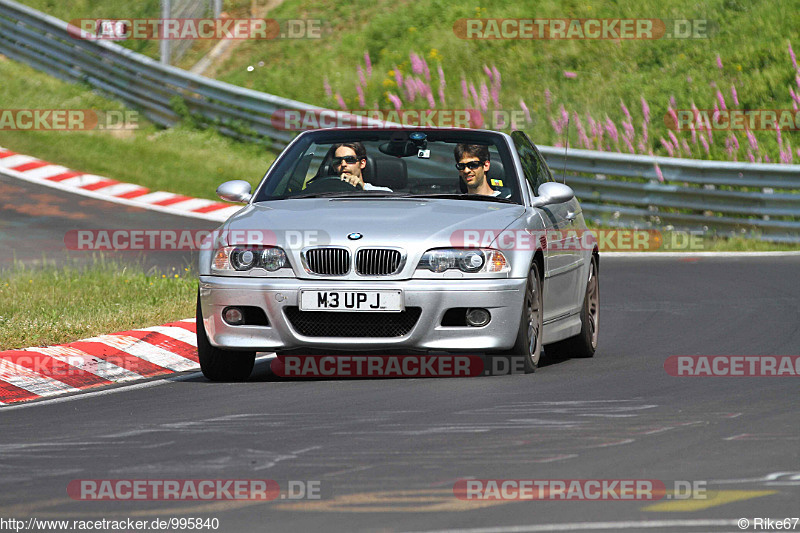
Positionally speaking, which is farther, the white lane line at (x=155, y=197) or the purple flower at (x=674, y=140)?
the purple flower at (x=674, y=140)

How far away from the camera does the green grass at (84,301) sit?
11328mm

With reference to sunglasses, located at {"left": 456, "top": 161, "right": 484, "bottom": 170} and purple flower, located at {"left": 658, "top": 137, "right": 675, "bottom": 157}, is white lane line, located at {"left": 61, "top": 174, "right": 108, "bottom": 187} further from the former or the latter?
sunglasses, located at {"left": 456, "top": 161, "right": 484, "bottom": 170}

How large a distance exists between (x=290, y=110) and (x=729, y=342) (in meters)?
15.6

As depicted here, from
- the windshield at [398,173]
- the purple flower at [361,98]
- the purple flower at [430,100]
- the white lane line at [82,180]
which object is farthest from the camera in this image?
the purple flower at [361,98]

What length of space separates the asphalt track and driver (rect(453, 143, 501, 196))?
130 centimetres

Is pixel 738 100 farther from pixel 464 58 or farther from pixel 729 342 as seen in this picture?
pixel 729 342

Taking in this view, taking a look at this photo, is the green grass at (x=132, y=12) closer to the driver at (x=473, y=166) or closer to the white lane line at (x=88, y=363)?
the driver at (x=473, y=166)

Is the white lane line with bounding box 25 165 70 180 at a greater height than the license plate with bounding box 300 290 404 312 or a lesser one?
lesser

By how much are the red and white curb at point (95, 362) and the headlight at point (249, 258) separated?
116cm

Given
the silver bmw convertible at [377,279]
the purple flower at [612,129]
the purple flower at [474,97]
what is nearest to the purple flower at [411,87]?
the purple flower at [474,97]

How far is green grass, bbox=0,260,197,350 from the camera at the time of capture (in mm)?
11328

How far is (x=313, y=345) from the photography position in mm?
9453

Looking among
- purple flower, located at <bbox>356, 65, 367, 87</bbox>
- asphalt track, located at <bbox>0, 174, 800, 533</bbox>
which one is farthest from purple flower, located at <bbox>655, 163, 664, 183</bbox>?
asphalt track, located at <bbox>0, 174, 800, 533</bbox>

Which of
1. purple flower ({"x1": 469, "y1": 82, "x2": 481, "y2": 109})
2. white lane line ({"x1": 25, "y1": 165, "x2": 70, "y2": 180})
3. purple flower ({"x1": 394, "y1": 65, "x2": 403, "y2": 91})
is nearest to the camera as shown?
white lane line ({"x1": 25, "y1": 165, "x2": 70, "y2": 180})
